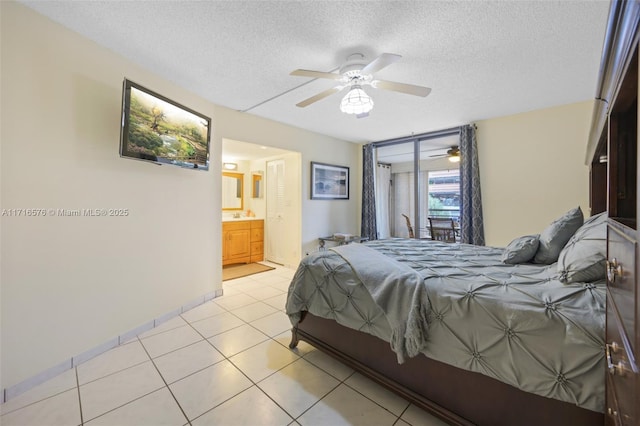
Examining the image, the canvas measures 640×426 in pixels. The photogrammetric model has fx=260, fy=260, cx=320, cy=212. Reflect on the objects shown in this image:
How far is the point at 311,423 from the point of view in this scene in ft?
4.83

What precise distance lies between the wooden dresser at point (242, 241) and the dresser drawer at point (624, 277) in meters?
4.68

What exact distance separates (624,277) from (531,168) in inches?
143

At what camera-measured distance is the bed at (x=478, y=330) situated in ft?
3.53

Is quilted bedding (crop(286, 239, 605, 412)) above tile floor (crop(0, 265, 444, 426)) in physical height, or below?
above

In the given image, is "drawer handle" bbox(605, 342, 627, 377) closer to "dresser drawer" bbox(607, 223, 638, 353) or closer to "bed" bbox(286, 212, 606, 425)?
"dresser drawer" bbox(607, 223, 638, 353)

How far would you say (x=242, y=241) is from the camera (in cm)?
509

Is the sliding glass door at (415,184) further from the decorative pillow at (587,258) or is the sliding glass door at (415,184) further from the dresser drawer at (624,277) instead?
the dresser drawer at (624,277)

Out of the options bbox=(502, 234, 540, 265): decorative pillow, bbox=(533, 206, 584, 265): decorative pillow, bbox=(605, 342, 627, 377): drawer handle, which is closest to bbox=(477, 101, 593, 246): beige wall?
bbox=(533, 206, 584, 265): decorative pillow

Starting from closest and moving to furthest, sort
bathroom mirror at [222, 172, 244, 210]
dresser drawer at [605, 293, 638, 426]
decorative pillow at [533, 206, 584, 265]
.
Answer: dresser drawer at [605, 293, 638, 426] < decorative pillow at [533, 206, 584, 265] < bathroom mirror at [222, 172, 244, 210]

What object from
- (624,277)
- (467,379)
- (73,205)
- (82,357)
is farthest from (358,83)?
(82,357)

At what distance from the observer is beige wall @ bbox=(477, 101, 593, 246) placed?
3217mm

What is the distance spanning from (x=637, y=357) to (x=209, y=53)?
285cm

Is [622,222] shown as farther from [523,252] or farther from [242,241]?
[242,241]

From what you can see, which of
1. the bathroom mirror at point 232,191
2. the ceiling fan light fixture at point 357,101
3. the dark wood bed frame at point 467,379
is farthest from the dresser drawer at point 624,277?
the bathroom mirror at point 232,191
